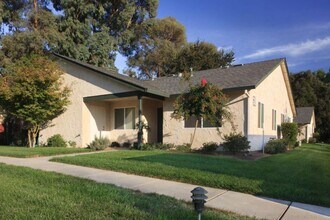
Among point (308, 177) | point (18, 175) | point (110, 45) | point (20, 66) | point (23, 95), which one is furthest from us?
point (110, 45)

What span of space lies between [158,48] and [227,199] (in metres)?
39.3

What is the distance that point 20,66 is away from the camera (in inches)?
741

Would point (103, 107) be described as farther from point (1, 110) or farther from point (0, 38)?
point (0, 38)

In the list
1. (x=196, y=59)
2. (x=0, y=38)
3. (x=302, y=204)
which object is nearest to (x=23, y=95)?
(x=0, y=38)

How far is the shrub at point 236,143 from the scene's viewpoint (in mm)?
14234

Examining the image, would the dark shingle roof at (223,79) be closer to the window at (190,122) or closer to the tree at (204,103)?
the tree at (204,103)

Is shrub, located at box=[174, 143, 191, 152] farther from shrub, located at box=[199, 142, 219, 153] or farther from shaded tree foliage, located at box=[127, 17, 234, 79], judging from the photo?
shaded tree foliage, located at box=[127, 17, 234, 79]

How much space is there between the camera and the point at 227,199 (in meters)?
6.39

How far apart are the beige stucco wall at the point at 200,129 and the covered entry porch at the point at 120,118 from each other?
1055mm

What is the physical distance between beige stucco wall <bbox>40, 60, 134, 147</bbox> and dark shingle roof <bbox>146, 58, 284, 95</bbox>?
3.66 m

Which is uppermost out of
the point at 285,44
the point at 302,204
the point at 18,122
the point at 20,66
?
the point at 285,44

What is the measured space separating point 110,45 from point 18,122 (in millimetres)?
15420

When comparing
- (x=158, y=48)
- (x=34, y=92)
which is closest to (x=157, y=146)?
(x=34, y=92)

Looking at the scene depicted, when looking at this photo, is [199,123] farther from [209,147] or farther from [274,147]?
[274,147]
